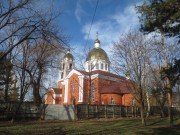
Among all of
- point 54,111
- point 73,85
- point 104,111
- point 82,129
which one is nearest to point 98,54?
point 73,85

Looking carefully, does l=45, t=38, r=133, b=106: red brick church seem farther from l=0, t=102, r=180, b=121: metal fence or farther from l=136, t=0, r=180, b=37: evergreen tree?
l=136, t=0, r=180, b=37: evergreen tree

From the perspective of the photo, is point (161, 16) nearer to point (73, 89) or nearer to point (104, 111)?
point (104, 111)

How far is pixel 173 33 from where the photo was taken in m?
13.7

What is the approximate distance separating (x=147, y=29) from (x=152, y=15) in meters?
0.87

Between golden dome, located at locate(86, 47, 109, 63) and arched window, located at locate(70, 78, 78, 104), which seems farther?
golden dome, located at locate(86, 47, 109, 63)

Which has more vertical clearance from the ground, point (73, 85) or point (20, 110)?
point (73, 85)

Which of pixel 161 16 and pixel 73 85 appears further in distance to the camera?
pixel 73 85

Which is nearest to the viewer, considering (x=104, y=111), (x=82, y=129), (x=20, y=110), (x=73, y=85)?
(x=82, y=129)

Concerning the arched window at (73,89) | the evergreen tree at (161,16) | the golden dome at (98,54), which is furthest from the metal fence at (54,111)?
the golden dome at (98,54)

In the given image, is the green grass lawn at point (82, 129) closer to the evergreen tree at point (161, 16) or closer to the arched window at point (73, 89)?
the evergreen tree at point (161, 16)

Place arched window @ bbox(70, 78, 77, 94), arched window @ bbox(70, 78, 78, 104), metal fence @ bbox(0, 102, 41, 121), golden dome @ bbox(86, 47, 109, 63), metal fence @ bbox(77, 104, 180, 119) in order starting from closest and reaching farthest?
metal fence @ bbox(0, 102, 41, 121), metal fence @ bbox(77, 104, 180, 119), arched window @ bbox(70, 78, 78, 104), arched window @ bbox(70, 78, 77, 94), golden dome @ bbox(86, 47, 109, 63)

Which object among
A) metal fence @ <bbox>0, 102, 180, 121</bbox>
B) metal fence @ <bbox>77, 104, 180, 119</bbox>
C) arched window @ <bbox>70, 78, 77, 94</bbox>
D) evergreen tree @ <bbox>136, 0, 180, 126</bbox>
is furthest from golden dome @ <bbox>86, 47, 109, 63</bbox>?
evergreen tree @ <bbox>136, 0, 180, 126</bbox>

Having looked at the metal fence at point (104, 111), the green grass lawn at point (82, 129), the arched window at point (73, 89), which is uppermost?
the arched window at point (73, 89)

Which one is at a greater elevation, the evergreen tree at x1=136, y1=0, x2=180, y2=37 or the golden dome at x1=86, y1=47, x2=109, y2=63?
the golden dome at x1=86, y1=47, x2=109, y2=63
